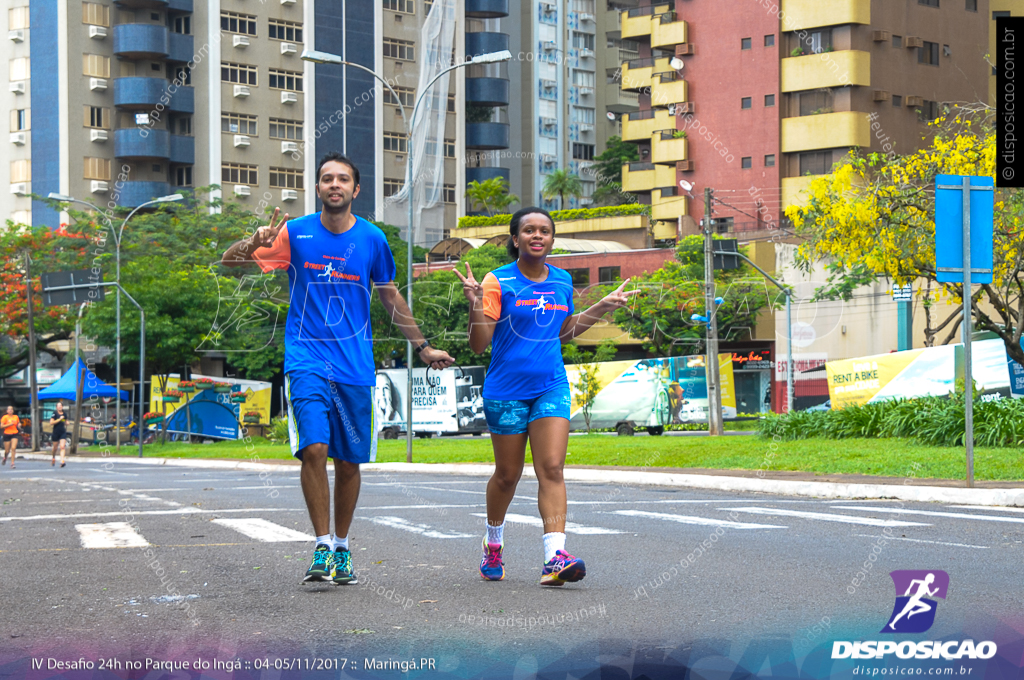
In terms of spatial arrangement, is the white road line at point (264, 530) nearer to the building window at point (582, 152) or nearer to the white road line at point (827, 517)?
the white road line at point (827, 517)

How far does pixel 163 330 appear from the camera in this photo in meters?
47.8

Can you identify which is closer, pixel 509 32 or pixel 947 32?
pixel 947 32

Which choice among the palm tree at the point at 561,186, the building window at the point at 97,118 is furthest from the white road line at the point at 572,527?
the palm tree at the point at 561,186

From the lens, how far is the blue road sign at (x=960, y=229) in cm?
1317

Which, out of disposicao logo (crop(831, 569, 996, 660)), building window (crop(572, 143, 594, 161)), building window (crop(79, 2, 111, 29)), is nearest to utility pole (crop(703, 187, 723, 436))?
disposicao logo (crop(831, 569, 996, 660))

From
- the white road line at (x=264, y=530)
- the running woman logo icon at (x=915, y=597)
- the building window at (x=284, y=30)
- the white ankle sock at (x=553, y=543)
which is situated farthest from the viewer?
the building window at (x=284, y=30)

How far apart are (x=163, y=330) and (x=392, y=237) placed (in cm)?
2157

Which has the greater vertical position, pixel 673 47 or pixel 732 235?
pixel 673 47

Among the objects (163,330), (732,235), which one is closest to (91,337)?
(163,330)

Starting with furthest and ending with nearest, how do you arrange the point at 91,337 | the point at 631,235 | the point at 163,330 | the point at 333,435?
the point at 631,235 < the point at 91,337 < the point at 163,330 < the point at 333,435

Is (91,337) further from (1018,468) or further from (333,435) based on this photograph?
(333,435)

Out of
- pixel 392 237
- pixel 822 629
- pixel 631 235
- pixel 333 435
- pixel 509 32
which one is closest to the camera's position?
pixel 822 629

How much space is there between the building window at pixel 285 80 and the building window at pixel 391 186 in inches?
303

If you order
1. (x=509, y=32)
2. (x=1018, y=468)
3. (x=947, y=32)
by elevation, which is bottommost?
(x=1018, y=468)
